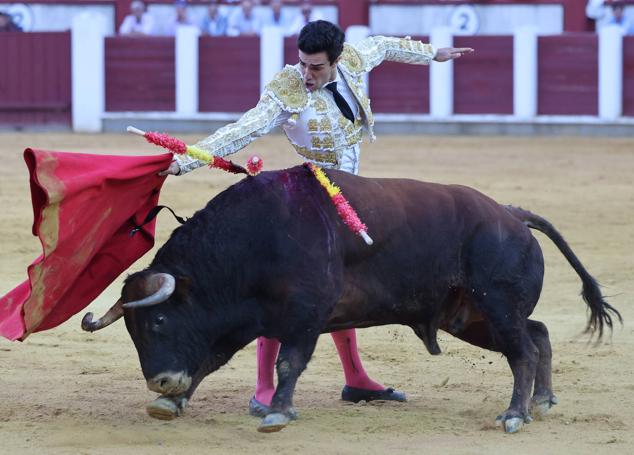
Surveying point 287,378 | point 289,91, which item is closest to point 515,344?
point 287,378

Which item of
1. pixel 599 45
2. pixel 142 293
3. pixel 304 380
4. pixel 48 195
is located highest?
pixel 599 45

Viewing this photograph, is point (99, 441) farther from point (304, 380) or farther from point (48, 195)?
point (304, 380)

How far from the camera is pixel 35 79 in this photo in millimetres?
13602

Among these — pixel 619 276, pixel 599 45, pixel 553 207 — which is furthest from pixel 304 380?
pixel 599 45

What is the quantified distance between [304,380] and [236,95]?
921cm

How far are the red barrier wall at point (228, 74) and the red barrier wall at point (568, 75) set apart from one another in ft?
9.08

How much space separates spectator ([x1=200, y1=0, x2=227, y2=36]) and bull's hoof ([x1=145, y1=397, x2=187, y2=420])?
33.6 ft

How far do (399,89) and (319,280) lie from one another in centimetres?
969

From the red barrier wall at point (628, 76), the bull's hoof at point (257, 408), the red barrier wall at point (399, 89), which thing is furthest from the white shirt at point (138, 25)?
the bull's hoof at point (257, 408)

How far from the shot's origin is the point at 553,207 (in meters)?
8.25

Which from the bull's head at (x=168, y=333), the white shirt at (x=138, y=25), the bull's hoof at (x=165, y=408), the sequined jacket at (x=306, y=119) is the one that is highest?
the white shirt at (x=138, y=25)

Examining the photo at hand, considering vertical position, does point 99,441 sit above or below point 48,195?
below

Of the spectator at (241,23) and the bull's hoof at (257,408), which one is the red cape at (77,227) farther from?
the spectator at (241,23)

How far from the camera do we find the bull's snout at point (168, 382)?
368 centimetres
